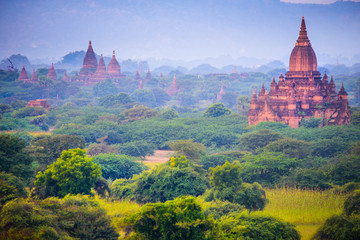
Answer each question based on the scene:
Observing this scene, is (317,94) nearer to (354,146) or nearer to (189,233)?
(354,146)

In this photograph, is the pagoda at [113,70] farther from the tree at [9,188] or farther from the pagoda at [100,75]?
the tree at [9,188]

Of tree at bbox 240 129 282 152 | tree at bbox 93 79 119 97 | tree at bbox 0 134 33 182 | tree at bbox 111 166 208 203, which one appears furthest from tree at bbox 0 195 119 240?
tree at bbox 93 79 119 97

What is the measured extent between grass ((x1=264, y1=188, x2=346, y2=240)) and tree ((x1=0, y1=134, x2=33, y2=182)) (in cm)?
1335

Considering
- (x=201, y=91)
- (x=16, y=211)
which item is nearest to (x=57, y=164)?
(x=16, y=211)

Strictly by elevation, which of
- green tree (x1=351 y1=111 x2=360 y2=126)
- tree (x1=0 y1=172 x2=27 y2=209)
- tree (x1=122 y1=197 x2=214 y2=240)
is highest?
tree (x1=0 y1=172 x2=27 y2=209)

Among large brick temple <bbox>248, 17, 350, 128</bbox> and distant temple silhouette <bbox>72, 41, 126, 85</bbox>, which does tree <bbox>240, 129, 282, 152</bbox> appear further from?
distant temple silhouette <bbox>72, 41, 126, 85</bbox>

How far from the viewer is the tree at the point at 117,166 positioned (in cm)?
3183

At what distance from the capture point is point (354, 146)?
33.3 meters

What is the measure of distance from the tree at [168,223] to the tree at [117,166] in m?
15.0

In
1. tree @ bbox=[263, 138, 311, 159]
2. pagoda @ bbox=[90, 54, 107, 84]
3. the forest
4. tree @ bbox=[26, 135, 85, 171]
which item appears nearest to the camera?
the forest

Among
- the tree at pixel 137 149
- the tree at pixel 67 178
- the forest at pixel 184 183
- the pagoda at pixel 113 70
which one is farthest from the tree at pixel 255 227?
the pagoda at pixel 113 70

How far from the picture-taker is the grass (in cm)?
2392

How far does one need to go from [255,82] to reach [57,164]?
121 m

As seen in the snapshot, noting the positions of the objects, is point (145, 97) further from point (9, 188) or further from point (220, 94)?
point (9, 188)
